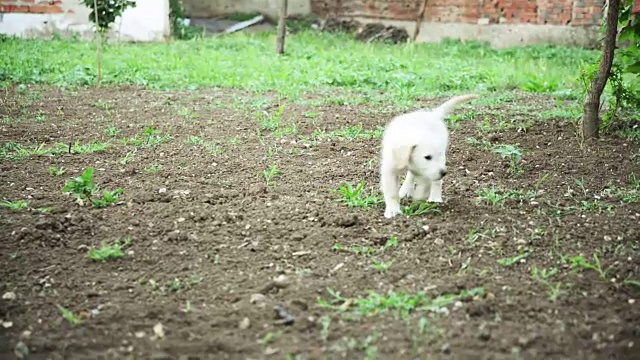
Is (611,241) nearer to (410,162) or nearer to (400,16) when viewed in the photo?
(410,162)

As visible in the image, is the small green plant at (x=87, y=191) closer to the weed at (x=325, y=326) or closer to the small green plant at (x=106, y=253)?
the small green plant at (x=106, y=253)

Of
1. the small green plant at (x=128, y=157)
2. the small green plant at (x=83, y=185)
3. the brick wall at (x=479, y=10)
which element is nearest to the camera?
the small green plant at (x=83, y=185)

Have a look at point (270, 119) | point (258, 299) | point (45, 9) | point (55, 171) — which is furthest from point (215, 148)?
point (45, 9)

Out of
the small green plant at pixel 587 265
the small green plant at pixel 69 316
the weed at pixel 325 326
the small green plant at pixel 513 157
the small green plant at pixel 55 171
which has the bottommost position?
the small green plant at pixel 69 316

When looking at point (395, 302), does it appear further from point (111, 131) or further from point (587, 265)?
point (111, 131)

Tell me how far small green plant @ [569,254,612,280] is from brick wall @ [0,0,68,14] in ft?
43.0

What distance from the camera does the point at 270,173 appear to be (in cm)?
536

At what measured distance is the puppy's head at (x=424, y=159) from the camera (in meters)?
4.13

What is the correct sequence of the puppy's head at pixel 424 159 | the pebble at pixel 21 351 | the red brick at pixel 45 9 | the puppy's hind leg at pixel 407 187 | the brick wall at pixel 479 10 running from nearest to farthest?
the pebble at pixel 21 351
the puppy's head at pixel 424 159
the puppy's hind leg at pixel 407 187
the red brick at pixel 45 9
the brick wall at pixel 479 10

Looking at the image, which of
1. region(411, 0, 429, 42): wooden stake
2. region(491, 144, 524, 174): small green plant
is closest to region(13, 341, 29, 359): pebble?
region(491, 144, 524, 174): small green plant

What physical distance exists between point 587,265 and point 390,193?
1.26m

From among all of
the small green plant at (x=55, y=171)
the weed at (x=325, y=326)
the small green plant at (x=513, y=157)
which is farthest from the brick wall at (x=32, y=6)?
the weed at (x=325, y=326)

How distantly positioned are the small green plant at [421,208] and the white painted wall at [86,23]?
436 inches

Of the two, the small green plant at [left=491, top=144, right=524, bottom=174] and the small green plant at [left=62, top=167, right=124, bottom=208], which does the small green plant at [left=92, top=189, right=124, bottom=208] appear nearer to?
the small green plant at [left=62, top=167, right=124, bottom=208]
